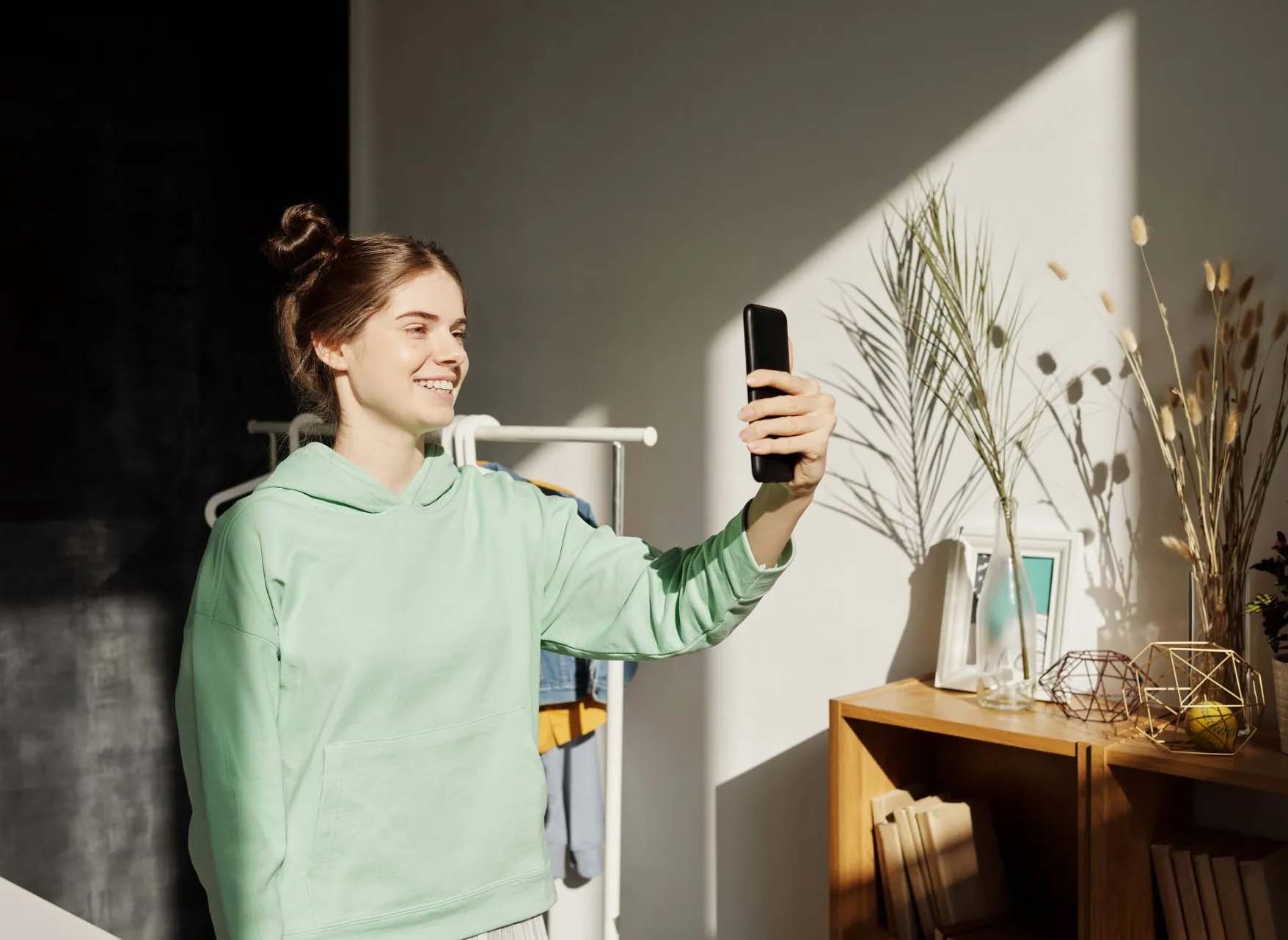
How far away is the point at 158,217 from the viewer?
285 centimetres

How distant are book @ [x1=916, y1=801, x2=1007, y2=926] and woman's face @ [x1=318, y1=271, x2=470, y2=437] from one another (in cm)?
103

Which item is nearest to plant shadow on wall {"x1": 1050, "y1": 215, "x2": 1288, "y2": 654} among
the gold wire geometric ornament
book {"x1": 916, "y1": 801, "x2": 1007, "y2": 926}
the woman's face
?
the gold wire geometric ornament

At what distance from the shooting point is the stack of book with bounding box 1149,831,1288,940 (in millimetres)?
1675

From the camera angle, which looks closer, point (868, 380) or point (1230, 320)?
point (1230, 320)

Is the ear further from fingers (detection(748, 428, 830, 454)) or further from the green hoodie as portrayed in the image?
fingers (detection(748, 428, 830, 454))

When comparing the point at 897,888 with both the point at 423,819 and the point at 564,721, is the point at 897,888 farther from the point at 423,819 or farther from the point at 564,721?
the point at 423,819

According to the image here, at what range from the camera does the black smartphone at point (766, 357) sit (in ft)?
4.02

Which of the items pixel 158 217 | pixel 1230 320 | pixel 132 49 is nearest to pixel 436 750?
pixel 1230 320

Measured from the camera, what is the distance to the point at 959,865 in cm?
193

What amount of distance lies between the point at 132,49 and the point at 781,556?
2215 millimetres

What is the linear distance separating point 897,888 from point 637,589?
812mm

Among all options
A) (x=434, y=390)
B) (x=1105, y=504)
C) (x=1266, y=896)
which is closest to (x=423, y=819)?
(x=434, y=390)

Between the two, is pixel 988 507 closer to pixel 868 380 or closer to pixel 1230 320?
pixel 868 380

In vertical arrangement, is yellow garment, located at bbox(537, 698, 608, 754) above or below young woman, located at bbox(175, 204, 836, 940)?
below
